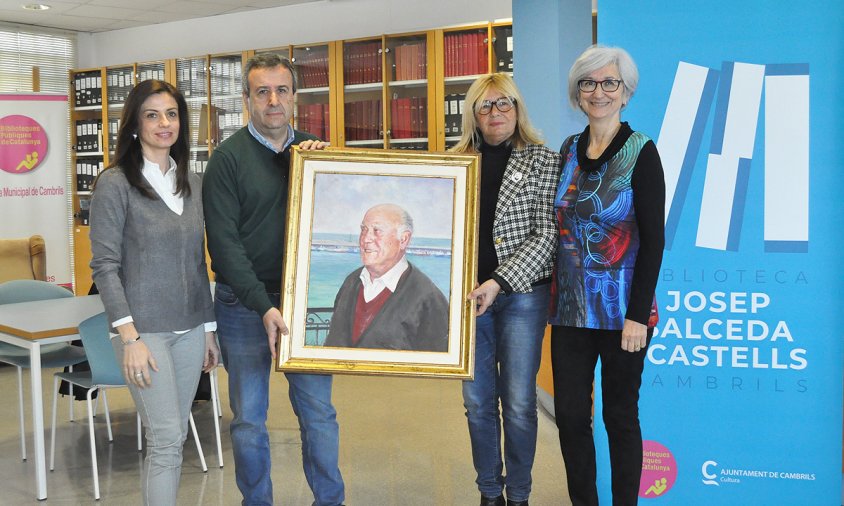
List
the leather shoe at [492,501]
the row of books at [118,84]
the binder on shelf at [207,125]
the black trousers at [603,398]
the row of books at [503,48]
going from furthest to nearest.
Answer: the row of books at [118,84] < the binder on shelf at [207,125] < the row of books at [503,48] < the leather shoe at [492,501] < the black trousers at [603,398]

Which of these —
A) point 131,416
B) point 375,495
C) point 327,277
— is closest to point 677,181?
point 327,277

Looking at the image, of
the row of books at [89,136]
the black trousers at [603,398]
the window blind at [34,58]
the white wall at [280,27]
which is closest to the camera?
the black trousers at [603,398]

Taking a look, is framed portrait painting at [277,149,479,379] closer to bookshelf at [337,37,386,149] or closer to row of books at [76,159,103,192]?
bookshelf at [337,37,386,149]

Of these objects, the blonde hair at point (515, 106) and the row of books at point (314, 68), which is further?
the row of books at point (314, 68)

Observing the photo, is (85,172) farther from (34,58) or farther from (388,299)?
(388,299)

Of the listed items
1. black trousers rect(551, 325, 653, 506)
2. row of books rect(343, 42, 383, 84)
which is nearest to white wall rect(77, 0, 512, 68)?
row of books rect(343, 42, 383, 84)

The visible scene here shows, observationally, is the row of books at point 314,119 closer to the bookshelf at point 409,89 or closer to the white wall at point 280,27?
the bookshelf at point 409,89

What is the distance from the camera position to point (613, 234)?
233 cm

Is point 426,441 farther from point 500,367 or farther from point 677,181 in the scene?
point 677,181

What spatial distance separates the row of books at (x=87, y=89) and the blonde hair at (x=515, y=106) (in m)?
7.08

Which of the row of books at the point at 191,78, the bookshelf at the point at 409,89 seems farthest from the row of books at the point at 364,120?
the row of books at the point at 191,78

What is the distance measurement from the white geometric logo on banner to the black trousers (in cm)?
58

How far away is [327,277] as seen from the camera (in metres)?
2.43

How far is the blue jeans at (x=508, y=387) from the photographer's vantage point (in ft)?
8.65
